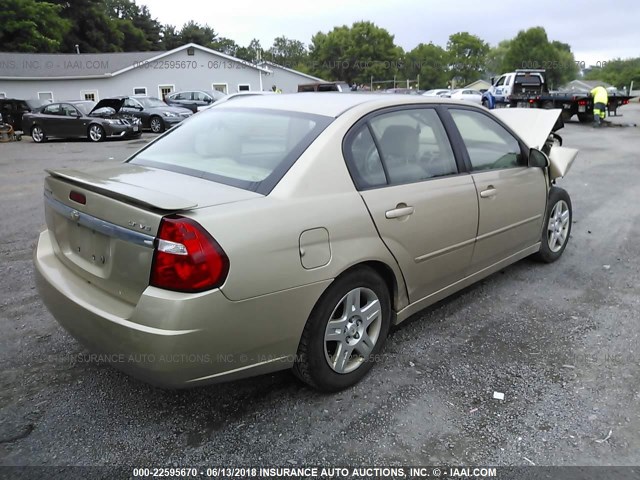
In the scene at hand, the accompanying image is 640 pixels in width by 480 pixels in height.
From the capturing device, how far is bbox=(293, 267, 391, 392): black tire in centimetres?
260

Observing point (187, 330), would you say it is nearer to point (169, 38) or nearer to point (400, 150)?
point (400, 150)

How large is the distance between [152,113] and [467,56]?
87664 millimetres

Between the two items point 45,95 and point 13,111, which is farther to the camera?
point 45,95

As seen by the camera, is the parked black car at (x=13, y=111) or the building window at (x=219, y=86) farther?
the building window at (x=219, y=86)

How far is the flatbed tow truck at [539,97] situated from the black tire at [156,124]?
15.1 meters

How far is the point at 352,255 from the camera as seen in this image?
265cm

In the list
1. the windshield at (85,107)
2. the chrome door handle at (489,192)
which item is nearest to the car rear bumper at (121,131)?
the windshield at (85,107)

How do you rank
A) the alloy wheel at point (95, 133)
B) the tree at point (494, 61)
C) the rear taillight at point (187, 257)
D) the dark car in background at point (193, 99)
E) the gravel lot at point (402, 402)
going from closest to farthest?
the rear taillight at point (187, 257)
the gravel lot at point (402, 402)
the alloy wheel at point (95, 133)
the dark car in background at point (193, 99)
the tree at point (494, 61)

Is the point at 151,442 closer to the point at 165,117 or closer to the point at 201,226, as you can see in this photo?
the point at 201,226

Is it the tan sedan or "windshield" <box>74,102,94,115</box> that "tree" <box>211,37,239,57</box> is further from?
the tan sedan

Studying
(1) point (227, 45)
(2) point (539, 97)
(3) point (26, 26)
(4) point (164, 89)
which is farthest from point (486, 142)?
(1) point (227, 45)

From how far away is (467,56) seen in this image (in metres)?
95.4

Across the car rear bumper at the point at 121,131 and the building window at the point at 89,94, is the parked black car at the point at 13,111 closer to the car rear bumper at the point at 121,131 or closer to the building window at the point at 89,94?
the car rear bumper at the point at 121,131

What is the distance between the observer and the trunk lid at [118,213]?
2230mm
